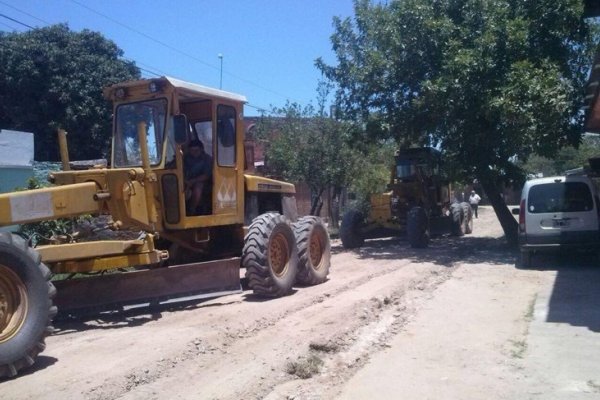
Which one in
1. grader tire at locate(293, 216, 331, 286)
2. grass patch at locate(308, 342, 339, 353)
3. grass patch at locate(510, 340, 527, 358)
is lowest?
grass patch at locate(510, 340, 527, 358)

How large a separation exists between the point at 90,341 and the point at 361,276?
6464mm

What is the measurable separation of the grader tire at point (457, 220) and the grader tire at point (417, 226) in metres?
4.25

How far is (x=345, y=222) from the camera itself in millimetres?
18875

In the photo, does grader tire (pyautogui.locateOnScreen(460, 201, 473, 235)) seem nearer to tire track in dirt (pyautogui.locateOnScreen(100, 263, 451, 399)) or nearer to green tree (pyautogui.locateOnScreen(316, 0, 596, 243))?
green tree (pyautogui.locateOnScreen(316, 0, 596, 243))

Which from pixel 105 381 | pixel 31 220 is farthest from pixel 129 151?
pixel 105 381

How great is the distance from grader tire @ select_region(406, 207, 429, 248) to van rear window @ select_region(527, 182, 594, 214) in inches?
182

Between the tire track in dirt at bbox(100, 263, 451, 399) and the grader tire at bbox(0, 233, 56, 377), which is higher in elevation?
the grader tire at bbox(0, 233, 56, 377)

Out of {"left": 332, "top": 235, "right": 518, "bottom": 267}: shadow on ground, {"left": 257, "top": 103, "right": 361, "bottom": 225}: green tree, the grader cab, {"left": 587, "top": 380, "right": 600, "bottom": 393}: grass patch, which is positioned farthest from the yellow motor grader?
{"left": 257, "top": 103, "right": 361, "bottom": 225}: green tree

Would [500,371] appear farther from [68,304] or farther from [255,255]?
[68,304]

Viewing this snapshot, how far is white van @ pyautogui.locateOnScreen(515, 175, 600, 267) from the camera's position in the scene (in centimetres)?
1290

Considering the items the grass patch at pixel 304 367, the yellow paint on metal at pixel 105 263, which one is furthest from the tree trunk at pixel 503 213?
the grass patch at pixel 304 367

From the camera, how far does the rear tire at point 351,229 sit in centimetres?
1880

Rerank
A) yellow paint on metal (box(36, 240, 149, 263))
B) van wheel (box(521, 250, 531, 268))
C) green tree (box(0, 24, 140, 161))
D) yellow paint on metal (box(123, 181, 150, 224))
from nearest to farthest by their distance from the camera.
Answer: yellow paint on metal (box(36, 240, 149, 263)) → yellow paint on metal (box(123, 181, 150, 224)) → van wheel (box(521, 250, 531, 268)) → green tree (box(0, 24, 140, 161))

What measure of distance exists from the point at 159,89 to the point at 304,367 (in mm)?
4531
